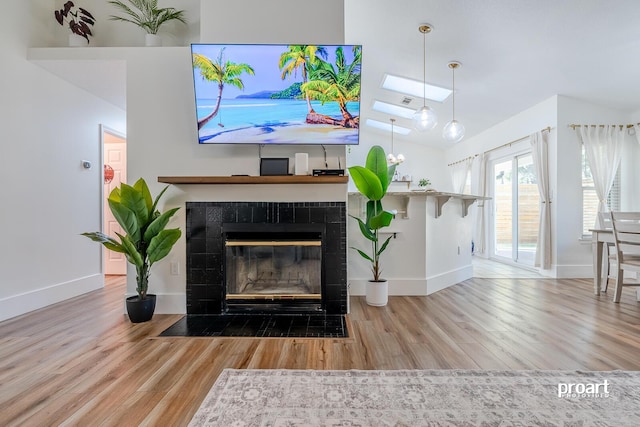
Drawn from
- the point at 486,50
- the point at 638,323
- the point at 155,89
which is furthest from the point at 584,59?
the point at 155,89

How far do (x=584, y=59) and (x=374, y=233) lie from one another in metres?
3.09

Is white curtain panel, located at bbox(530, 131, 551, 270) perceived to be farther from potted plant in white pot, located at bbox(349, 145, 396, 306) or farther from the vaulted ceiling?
potted plant in white pot, located at bbox(349, 145, 396, 306)

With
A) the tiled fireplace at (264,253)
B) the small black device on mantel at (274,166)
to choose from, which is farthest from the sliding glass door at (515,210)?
the small black device on mantel at (274,166)

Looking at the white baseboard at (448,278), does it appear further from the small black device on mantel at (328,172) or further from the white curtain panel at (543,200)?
the small black device on mantel at (328,172)

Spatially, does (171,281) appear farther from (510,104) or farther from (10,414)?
(510,104)

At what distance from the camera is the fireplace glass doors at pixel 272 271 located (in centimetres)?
274

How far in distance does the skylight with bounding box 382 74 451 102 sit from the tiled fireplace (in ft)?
10.5

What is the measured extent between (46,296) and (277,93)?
3.04 m

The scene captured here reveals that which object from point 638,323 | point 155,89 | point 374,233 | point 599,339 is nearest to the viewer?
point 599,339

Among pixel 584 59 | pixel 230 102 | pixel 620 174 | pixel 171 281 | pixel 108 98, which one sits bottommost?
pixel 171 281

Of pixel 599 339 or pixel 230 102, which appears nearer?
pixel 599 339

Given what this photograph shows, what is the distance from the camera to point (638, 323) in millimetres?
2428

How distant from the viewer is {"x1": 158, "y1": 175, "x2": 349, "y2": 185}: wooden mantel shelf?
254 cm

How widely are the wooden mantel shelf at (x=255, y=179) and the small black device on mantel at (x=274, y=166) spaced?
0.14 meters
